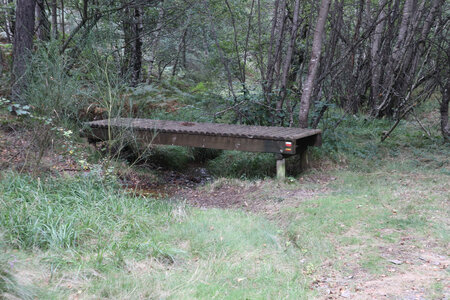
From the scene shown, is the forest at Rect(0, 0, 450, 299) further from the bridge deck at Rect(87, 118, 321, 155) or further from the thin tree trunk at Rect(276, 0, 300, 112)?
the bridge deck at Rect(87, 118, 321, 155)

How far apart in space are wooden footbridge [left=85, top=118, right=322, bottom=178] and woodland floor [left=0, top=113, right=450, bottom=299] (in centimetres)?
57

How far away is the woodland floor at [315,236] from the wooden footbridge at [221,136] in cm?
57

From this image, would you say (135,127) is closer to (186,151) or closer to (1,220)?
(186,151)

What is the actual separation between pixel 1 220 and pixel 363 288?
133 inches

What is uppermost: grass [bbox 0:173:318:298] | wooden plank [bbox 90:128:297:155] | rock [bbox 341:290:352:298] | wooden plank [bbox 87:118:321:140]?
wooden plank [bbox 87:118:321:140]

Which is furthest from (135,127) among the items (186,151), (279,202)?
(279,202)

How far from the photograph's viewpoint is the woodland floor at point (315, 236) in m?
3.05

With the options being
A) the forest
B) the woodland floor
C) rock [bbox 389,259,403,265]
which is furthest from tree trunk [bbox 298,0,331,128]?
rock [bbox 389,259,403,265]

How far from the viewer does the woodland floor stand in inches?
120

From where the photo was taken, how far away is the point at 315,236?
4367 millimetres

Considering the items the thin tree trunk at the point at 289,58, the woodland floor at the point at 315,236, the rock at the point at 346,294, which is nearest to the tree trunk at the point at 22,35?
the woodland floor at the point at 315,236

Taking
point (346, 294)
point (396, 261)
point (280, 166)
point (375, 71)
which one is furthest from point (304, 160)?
point (375, 71)

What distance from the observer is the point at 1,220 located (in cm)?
378

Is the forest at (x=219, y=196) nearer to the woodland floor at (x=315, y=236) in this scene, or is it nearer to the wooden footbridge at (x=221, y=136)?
the woodland floor at (x=315, y=236)
